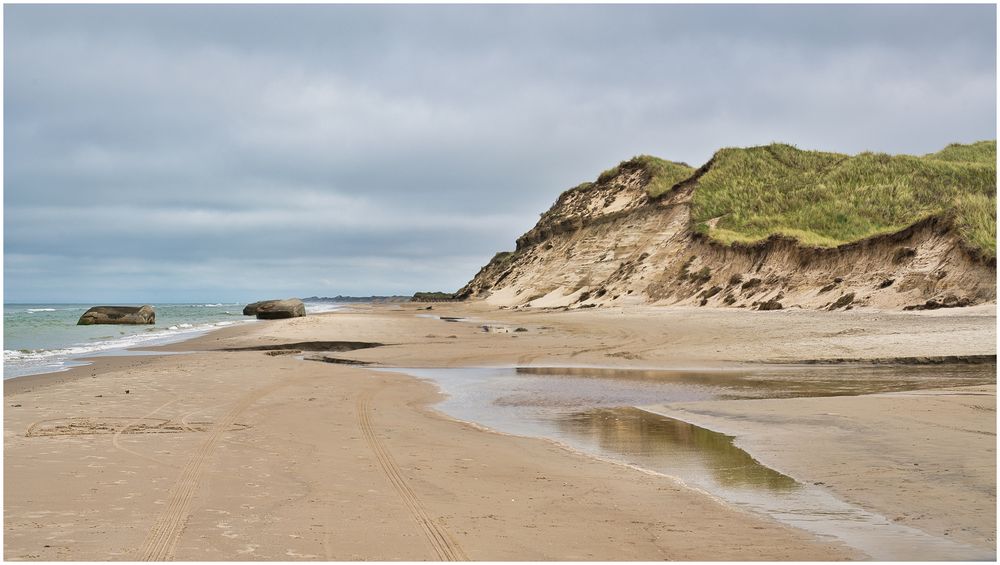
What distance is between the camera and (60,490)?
6.28 metres

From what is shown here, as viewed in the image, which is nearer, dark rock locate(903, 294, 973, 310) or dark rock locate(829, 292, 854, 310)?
dark rock locate(903, 294, 973, 310)

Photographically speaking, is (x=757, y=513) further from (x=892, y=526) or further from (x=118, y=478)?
(x=118, y=478)

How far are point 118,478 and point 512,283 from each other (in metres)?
59.7

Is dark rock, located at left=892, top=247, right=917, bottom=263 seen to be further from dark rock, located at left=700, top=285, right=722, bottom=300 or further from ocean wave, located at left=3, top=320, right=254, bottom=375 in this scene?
ocean wave, located at left=3, top=320, right=254, bottom=375

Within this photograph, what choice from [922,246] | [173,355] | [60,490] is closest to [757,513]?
[60,490]

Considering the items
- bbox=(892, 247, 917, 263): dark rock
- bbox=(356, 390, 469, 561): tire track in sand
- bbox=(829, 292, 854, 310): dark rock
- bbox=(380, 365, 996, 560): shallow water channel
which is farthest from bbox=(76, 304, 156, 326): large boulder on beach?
bbox=(892, 247, 917, 263): dark rock

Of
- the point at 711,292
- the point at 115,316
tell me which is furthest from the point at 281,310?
the point at 711,292

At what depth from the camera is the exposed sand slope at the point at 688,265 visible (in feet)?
91.5

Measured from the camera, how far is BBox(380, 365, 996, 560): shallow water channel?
18.6ft

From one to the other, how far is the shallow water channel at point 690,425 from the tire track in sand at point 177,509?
154 inches

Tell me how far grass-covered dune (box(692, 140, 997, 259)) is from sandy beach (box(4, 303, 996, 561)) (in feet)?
87.6

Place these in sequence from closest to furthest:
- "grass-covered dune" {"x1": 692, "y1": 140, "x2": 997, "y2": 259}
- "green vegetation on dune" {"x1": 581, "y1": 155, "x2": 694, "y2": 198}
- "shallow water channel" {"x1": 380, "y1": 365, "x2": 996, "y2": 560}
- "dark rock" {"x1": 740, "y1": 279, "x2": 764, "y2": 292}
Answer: "shallow water channel" {"x1": 380, "y1": 365, "x2": 996, "y2": 560} < "dark rock" {"x1": 740, "y1": 279, "x2": 764, "y2": 292} < "grass-covered dune" {"x1": 692, "y1": 140, "x2": 997, "y2": 259} < "green vegetation on dune" {"x1": 581, "y1": 155, "x2": 694, "y2": 198}

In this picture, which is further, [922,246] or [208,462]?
[922,246]

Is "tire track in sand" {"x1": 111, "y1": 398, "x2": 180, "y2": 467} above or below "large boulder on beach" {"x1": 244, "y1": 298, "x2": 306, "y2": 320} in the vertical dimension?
below
